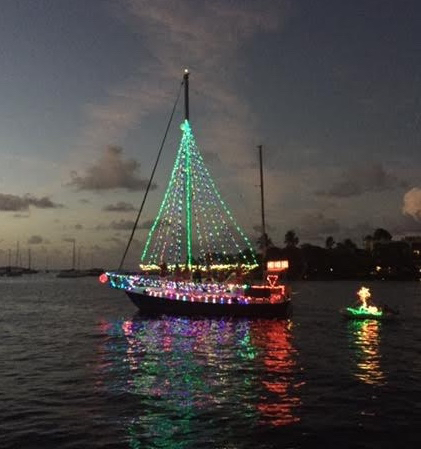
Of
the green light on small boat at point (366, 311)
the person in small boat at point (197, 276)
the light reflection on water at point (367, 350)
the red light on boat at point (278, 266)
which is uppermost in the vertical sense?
the red light on boat at point (278, 266)

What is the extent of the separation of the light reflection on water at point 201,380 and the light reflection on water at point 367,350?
133 inches

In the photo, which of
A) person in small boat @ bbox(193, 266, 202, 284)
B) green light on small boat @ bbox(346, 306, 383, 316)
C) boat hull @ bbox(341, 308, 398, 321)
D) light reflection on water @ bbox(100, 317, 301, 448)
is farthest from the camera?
person in small boat @ bbox(193, 266, 202, 284)

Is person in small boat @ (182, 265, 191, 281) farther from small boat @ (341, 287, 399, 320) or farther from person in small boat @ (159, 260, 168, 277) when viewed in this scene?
small boat @ (341, 287, 399, 320)

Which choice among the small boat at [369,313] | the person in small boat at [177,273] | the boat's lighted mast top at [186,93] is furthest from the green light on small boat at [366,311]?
the boat's lighted mast top at [186,93]

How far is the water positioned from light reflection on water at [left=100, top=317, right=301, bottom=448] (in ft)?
0.15

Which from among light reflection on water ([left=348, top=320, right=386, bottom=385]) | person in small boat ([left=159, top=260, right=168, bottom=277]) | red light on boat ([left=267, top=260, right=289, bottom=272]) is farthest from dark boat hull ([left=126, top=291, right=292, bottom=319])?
light reflection on water ([left=348, top=320, right=386, bottom=385])

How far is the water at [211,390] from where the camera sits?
1736cm

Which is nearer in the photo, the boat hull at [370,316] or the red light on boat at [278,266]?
the boat hull at [370,316]

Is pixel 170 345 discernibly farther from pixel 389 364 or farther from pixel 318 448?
pixel 318 448

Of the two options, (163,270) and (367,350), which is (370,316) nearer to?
(367,350)

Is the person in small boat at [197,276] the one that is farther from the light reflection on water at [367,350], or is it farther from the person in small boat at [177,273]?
the light reflection on water at [367,350]

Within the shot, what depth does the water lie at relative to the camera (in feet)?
57.0

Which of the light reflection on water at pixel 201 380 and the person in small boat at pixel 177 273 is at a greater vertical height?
the person in small boat at pixel 177 273

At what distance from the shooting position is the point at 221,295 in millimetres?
55844
